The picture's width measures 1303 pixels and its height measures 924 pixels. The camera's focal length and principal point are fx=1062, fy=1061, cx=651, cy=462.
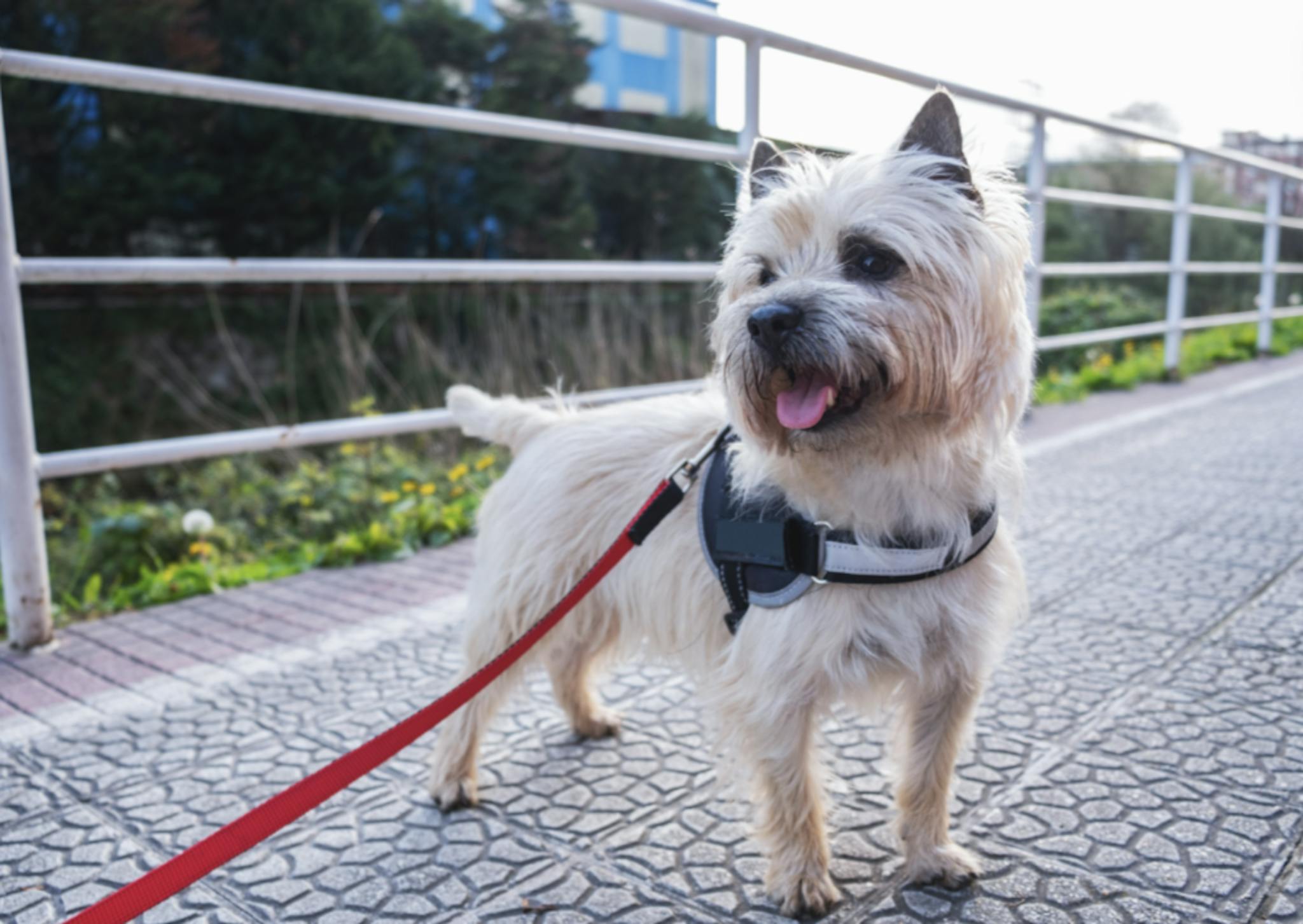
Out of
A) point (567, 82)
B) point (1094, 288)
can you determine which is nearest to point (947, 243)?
point (567, 82)

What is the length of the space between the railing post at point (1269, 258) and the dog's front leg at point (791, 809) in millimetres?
10014

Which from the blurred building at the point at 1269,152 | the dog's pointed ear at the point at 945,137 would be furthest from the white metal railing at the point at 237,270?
the blurred building at the point at 1269,152

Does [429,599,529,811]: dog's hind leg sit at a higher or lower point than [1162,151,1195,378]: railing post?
lower

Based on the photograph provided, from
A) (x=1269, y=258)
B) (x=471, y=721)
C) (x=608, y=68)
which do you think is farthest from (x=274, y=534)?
(x=608, y=68)

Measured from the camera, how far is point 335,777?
1.72 m

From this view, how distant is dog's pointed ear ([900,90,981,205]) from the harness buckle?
0.68 meters

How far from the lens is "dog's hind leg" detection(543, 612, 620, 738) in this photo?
2.76 meters

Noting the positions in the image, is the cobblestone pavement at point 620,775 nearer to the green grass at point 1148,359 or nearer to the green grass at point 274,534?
the green grass at point 274,534

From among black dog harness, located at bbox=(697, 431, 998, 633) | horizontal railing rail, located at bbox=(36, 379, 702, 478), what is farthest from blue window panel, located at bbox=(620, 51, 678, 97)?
black dog harness, located at bbox=(697, 431, 998, 633)

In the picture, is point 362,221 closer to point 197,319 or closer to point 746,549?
point 197,319

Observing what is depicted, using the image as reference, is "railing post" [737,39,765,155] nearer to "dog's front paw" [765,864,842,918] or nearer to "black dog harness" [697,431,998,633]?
"black dog harness" [697,431,998,633]

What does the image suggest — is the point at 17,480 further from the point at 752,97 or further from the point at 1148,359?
the point at 1148,359

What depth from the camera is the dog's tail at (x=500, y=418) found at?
2.78 m

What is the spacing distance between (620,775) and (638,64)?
16.7m
